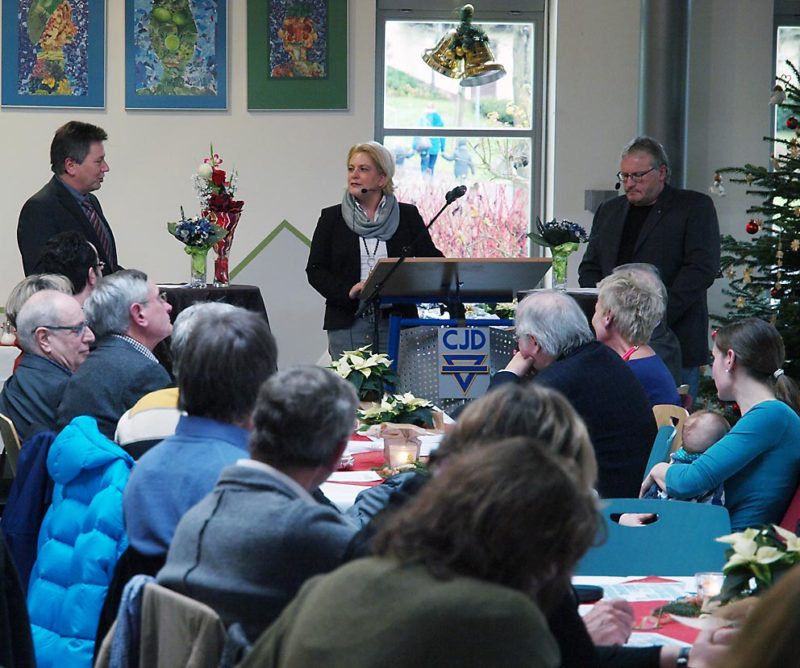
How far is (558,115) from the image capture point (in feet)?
28.5

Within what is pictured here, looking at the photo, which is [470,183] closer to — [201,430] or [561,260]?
[561,260]

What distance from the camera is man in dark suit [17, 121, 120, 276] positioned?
6574 millimetres

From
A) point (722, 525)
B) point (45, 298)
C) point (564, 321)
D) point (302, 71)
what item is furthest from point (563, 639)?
point (302, 71)

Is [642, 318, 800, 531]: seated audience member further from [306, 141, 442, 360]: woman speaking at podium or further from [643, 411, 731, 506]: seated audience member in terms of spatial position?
[306, 141, 442, 360]: woman speaking at podium

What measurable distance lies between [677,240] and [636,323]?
6.58 feet

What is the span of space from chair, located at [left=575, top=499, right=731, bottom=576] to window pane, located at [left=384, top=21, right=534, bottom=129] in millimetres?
6083

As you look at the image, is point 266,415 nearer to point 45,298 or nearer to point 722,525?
point 722,525

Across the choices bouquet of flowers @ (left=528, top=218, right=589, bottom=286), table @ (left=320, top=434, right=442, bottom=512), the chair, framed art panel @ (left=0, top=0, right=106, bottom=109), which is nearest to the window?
framed art panel @ (left=0, top=0, right=106, bottom=109)

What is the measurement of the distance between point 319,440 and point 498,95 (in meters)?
7.01

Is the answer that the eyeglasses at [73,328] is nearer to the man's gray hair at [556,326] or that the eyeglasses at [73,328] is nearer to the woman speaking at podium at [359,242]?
the man's gray hair at [556,326]

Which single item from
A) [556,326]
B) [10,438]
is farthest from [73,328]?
[556,326]

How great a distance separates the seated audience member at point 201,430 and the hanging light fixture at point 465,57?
18.4 feet

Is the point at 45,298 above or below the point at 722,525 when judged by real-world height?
above

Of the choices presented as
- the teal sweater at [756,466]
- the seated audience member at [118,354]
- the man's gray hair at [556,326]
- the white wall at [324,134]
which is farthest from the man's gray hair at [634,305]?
the white wall at [324,134]
